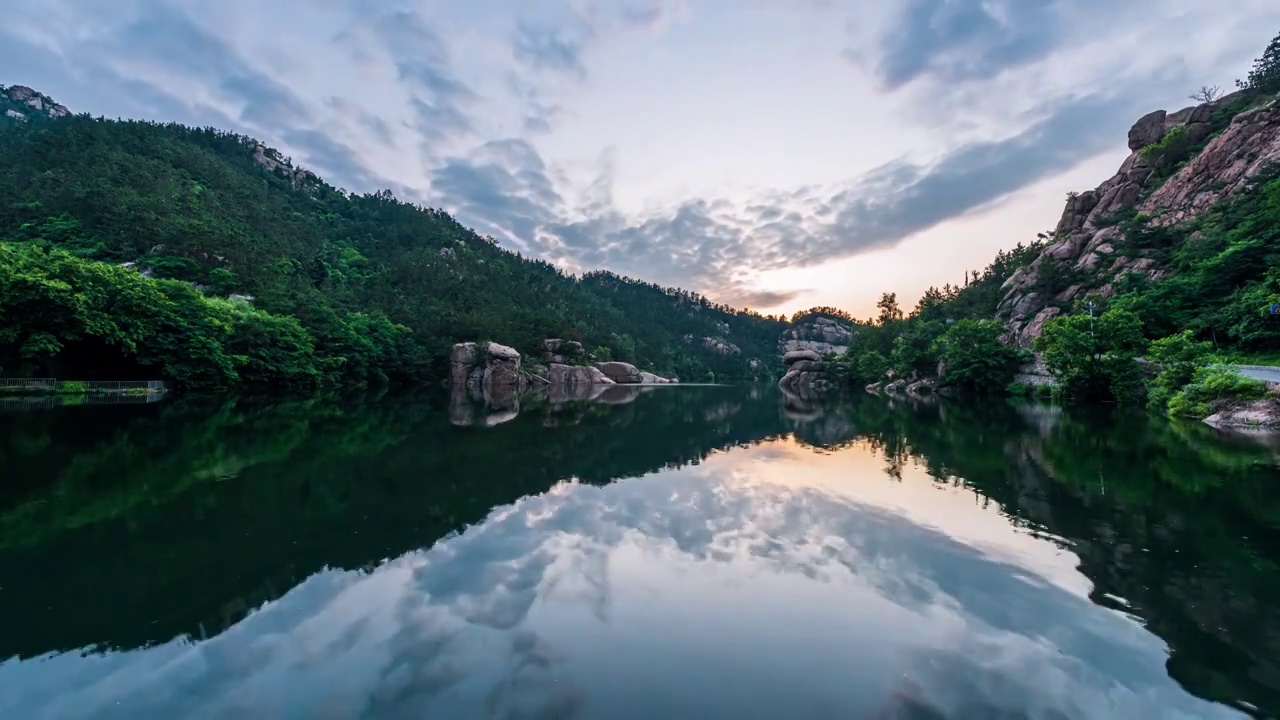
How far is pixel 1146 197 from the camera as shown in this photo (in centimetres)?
5400

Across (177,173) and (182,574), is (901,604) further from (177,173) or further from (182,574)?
(177,173)

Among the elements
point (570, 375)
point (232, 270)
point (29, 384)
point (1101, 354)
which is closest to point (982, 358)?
point (1101, 354)

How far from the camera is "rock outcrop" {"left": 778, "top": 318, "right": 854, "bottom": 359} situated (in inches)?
6501

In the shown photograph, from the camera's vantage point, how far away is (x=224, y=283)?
46.2 metres

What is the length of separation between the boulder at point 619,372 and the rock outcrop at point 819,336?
89.4 metres

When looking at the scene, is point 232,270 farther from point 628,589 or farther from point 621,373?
point 628,589

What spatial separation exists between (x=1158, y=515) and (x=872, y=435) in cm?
1239

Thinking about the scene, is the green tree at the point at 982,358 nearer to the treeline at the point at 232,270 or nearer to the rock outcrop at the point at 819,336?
the treeline at the point at 232,270

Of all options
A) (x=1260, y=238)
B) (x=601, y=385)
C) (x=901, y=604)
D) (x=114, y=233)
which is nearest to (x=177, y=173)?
(x=114, y=233)

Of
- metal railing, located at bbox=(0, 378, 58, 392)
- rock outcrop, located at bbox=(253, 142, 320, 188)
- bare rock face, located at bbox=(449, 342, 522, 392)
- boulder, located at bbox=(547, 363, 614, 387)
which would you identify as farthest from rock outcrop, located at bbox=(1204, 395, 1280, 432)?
rock outcrop, located at bbox=(253, 142, 320, 188)

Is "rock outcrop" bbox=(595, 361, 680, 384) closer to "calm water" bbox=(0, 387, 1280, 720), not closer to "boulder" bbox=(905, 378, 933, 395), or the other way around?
"boulder" bbox=(905, 378, 933, 395)

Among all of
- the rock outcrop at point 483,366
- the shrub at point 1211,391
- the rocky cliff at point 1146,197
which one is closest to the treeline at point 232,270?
the rock outcrop at point 483,366

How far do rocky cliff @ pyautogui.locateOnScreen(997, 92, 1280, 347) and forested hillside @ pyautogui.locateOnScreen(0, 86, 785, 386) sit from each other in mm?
54948

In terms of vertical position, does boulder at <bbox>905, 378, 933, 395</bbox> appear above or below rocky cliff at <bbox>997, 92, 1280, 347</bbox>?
below
